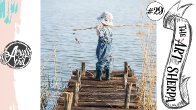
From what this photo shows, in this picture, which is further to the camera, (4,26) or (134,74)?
(134,74)

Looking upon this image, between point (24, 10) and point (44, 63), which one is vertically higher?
point (24, 10)

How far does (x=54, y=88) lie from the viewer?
3217 millimetres

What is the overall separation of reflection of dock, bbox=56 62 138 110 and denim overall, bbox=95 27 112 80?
2.5 inches

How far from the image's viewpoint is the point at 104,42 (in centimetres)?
318

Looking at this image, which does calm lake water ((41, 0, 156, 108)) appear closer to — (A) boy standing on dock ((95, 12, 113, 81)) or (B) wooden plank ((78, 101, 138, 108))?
(A) boy standing on dock ((95, 12, 113, 81))

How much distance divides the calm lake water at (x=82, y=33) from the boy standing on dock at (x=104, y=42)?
18 millimetres

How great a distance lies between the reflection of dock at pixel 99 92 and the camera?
10.6 ft

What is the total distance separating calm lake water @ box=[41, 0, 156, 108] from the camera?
3123 mm

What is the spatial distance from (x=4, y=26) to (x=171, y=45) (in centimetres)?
71

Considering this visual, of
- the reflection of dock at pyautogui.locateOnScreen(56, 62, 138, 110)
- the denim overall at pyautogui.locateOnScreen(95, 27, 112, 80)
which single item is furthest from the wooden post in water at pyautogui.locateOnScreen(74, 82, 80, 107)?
the denim overall at pyautogui.locateOnScreen(95, 27, 112, 80)

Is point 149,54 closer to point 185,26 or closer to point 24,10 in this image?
point 185,26

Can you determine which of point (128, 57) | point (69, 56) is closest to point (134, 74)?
point (128, 57)

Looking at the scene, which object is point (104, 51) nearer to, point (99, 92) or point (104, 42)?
point (104, 42)

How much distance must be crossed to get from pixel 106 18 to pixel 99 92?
1.20 ft
